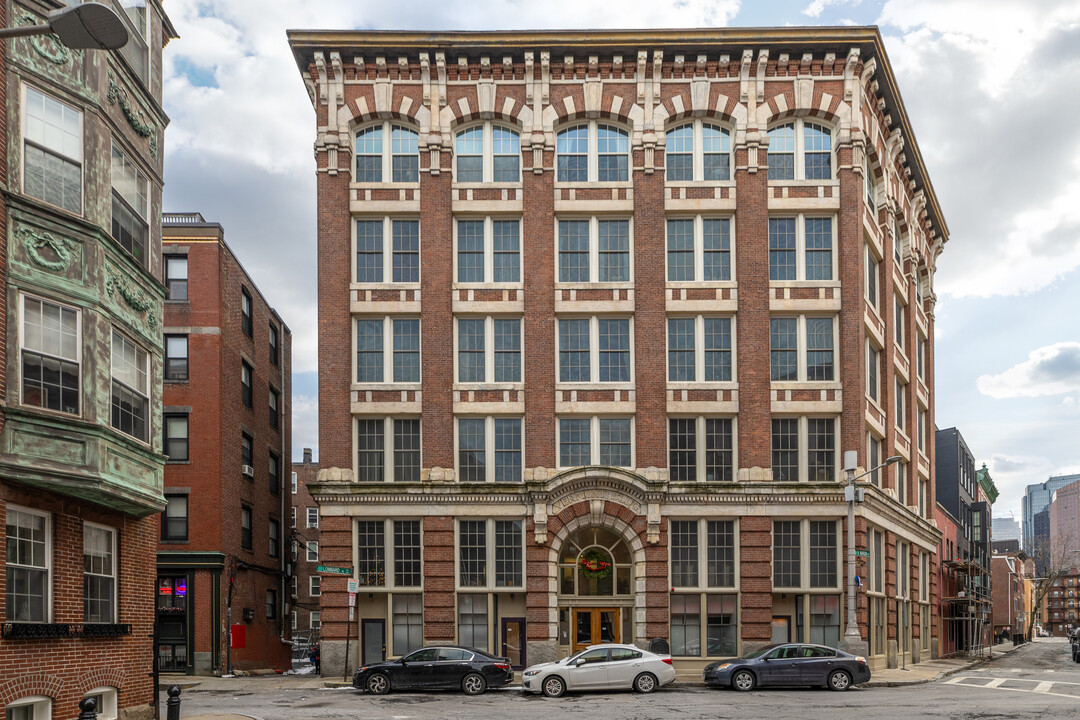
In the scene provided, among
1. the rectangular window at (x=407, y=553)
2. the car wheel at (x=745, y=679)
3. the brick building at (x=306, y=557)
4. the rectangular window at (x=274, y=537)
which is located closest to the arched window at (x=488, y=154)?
the rectangular window at (x=407, y=553)

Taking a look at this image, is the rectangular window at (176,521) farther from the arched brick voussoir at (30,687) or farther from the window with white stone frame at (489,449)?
the arched brick voussoir at (30,687)

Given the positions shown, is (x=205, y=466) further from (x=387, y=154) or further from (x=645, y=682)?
(x=645, y=682)

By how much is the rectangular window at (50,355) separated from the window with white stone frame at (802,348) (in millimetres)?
26383

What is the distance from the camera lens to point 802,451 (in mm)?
39406

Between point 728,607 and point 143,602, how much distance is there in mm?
21975

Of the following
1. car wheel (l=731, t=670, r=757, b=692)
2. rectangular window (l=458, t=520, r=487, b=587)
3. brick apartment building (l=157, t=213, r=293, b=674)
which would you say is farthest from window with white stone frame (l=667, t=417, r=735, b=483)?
brick apartment building (l=157, t=213, r=293, b=674)

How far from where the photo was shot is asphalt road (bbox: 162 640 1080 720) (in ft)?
80.0


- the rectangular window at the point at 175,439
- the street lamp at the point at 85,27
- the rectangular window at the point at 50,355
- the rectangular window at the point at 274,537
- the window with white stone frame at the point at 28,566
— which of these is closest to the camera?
the street lamp at the point at 85,27

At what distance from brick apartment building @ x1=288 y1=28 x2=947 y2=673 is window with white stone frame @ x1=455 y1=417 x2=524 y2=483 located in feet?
0.26

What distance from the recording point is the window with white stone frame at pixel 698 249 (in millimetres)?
40031

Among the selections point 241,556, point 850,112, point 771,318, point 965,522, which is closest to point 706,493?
point 771,318

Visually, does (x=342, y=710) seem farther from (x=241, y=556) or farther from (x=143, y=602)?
(x=241, y=556)

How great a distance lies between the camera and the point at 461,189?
1575 inches

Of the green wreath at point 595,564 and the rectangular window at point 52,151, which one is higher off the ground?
the rectangular window at point 52,151
